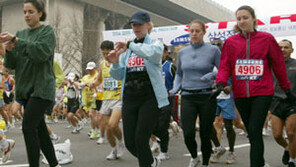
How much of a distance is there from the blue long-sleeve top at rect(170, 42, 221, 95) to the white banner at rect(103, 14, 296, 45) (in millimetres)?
6283

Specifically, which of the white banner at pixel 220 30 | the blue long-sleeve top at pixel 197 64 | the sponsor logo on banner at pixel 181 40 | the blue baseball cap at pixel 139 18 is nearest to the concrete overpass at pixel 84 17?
the white banner at pixel 220 30

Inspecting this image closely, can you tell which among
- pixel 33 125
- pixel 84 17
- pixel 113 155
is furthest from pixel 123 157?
pixel 84 17

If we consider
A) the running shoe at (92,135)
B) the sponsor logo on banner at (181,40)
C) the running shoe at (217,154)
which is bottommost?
the running shoe at (92,135)

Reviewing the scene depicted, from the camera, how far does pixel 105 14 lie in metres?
43.6

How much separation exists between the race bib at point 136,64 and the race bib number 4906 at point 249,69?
1.09 m

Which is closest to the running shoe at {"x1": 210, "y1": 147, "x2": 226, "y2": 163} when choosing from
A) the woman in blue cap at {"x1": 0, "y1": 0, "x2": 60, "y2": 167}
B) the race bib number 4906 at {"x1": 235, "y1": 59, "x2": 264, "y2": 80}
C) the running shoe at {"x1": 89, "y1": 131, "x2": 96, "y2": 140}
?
the race bib number 4906 at {"x1": 235, "y1": 59, "x2": 264, "y2": 80}

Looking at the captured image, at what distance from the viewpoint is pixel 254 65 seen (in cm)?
453

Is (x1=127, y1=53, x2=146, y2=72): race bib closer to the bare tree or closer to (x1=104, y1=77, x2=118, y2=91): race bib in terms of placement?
(x1=104, y1=77, x2=118, y2=91): race bib

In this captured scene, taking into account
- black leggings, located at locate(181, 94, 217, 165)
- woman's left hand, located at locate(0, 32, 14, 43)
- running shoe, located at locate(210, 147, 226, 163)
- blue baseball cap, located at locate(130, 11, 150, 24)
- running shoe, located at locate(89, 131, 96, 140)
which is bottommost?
running shoe, located at locate(89, 131, 96, 140)

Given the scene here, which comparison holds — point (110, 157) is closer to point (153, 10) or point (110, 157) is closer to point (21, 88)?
point (21, 88)

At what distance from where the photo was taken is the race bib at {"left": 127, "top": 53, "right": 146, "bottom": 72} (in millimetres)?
4418

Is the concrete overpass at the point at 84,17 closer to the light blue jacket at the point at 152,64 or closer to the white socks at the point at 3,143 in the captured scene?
the white socks at the point at 3,143

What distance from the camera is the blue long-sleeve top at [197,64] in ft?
18.5

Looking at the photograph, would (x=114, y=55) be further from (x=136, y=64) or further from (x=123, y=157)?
(x=123, y=157)
